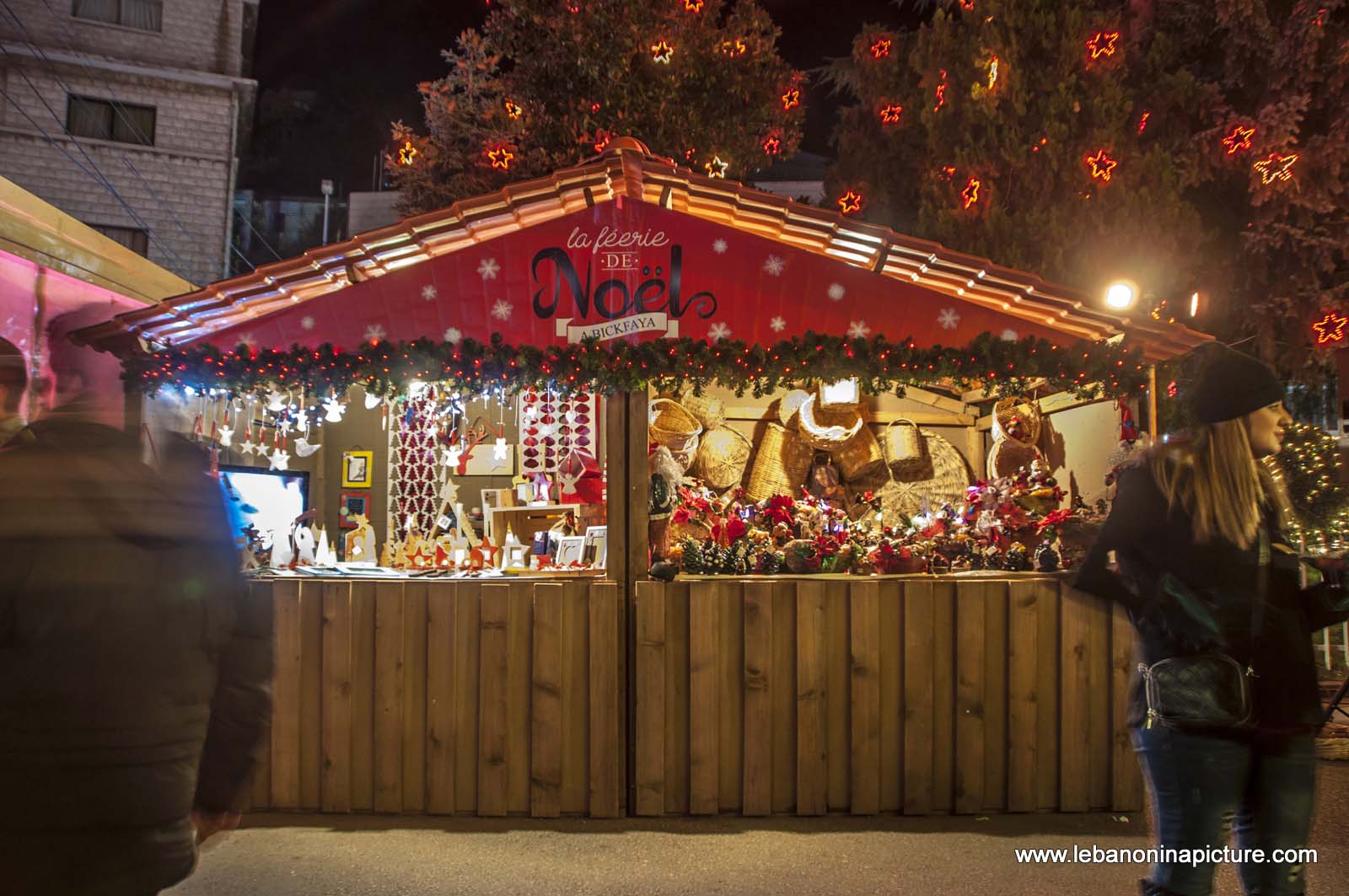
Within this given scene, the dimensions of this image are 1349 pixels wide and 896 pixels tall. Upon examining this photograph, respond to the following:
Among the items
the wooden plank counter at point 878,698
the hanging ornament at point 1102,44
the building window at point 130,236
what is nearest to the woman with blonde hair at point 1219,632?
the wooden plank counter at point 878,698

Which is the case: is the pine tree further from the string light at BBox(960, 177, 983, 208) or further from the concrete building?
the concrete building

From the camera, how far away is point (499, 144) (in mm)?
12453

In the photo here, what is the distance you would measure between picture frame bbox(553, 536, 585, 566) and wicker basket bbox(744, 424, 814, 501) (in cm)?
161

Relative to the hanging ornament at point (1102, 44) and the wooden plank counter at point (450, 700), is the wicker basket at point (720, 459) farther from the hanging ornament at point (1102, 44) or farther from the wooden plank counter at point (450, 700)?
the hanging ornament at point (1102, 44)

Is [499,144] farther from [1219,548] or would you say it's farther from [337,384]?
[1219,548]

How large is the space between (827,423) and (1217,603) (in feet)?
16.1

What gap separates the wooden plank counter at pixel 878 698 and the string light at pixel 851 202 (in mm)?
8722

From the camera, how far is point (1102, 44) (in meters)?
10.3

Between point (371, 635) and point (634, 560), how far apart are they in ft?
4.80

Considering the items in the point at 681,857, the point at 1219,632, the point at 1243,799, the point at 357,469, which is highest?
the point at 357,469

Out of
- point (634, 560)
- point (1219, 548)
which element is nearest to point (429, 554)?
point (634, 560)

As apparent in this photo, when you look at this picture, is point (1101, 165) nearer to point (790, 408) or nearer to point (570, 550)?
point (790, 408)

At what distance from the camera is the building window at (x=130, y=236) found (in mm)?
17609

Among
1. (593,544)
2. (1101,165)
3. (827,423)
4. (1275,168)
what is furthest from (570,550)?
(1275,168)
